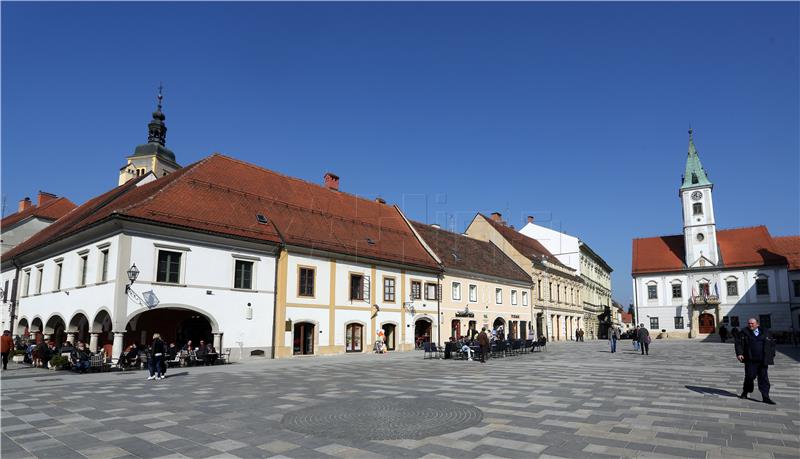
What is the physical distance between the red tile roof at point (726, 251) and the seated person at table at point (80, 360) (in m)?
58.1

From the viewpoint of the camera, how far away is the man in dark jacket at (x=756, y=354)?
36.0 feet

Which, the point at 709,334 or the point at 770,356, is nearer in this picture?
the point at 770,356

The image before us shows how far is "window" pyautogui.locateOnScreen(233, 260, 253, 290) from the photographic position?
82.9 feet

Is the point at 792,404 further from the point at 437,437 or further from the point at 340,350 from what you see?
the point at 340,350

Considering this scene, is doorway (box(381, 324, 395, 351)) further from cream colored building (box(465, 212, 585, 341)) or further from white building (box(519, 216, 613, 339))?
white building (box(519, 216, 613, 339))

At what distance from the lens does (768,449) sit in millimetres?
7004

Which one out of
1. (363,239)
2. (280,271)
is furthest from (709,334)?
(280,271)

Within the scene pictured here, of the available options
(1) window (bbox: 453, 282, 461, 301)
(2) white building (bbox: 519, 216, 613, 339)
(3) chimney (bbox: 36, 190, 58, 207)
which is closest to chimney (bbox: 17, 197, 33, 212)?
(3) chimney (bbox: 36, 190, 58, 207)

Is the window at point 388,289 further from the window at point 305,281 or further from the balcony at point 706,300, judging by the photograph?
the balcony at point 706,300

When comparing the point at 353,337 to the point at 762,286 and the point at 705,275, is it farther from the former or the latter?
the point at 762,286

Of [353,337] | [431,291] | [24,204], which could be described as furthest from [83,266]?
[24,204]

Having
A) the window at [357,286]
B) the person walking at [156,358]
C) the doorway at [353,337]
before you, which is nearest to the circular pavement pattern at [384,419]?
the person walking at [156,358]

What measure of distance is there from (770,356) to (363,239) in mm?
25110

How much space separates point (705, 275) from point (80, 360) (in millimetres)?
59792
